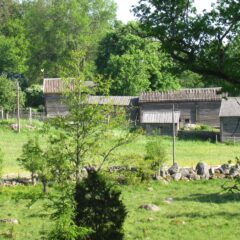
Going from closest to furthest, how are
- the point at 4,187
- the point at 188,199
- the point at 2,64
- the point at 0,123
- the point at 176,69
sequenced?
the point at 176,69 < the point at 188,199 < the point at 4,187 < the point at 0,123 < the point at 2,64

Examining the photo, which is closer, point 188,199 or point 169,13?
point 169,13

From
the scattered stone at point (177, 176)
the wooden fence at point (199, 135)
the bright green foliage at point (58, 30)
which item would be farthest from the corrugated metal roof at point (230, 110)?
the bright green foliage at point (58, 30)

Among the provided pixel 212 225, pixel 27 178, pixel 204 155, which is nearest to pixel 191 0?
pixel 212 225

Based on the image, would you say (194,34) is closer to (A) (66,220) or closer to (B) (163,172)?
(A) (66,220)

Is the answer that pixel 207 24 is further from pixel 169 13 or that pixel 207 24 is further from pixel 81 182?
pixel 81 182

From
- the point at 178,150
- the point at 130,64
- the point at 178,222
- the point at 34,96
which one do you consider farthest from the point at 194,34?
the point at 34,96

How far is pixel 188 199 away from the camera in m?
20.6

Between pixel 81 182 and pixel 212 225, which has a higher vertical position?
pixel 81 182

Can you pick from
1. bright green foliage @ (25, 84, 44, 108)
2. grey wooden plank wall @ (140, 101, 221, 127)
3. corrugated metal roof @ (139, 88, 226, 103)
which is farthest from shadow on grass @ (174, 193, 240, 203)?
bright green foliage @ (25, 84, 44, 108)

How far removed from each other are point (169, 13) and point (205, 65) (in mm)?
893

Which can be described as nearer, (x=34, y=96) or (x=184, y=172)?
(x=184, y=172)

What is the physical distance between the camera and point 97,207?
37.9 ft

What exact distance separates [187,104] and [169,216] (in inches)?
1372

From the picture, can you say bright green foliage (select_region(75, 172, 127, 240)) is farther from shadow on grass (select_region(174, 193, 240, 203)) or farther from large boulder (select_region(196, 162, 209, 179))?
large boulder (select_region(196, 162, 209, 179))
